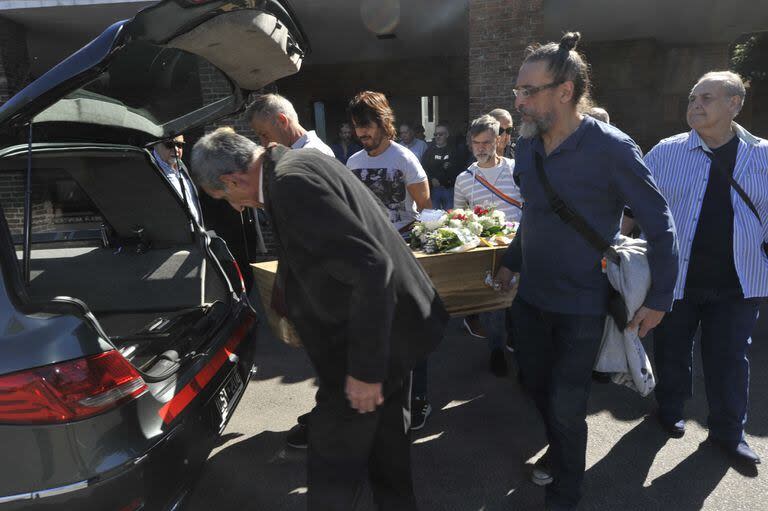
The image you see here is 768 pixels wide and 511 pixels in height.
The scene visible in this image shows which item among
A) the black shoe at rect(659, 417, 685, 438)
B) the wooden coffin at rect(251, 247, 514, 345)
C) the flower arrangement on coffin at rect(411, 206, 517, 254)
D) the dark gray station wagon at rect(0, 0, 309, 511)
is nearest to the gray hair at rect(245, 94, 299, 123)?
the dark gray station wagon at rect(0, 0, 309, 511)

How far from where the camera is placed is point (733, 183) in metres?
2.54

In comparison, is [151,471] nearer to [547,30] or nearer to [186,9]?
[186,9]

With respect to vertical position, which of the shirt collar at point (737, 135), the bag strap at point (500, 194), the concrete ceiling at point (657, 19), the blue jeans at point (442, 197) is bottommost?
the blue jeans at point (442, 197)

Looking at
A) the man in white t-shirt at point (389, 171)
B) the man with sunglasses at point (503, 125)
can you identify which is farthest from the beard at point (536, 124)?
the man with sunglasses at point (503, 125)

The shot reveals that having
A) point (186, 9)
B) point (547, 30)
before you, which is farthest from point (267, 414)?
point (547, 30)

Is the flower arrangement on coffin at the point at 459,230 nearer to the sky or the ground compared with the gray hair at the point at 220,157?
nearer to the ground

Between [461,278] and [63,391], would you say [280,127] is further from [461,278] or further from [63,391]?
[63,391]

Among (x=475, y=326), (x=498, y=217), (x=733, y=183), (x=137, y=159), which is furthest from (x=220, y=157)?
(x=475, y=326)

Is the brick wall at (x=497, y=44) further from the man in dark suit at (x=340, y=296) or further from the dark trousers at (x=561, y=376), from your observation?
the man in dark suit at (x=340, y=296)

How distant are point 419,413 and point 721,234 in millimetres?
1920

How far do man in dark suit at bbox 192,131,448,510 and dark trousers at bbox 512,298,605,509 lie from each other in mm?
631

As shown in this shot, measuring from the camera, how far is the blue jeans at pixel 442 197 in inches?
294

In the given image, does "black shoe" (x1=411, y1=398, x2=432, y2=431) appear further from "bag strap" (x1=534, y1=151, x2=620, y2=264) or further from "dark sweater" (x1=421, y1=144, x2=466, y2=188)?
"dark sweater" (x1=421, y1=144, x2=466, y2=188)

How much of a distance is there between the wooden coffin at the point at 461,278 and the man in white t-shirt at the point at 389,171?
505 mm
